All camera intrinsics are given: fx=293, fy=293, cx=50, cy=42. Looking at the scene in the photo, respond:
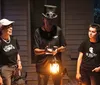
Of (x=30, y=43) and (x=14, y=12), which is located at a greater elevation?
(x=14, y=12)

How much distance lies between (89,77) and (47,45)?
34.7 inches

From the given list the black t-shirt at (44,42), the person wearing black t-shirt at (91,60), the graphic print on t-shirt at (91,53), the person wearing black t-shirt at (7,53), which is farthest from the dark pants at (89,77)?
the person wearing black t-shirt at (7,53)

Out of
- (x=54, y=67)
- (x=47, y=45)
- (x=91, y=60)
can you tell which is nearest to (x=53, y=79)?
(x=54, y=67)

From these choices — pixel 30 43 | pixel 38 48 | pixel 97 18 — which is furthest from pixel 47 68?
pixel 97 18

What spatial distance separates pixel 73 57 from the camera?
8438mm

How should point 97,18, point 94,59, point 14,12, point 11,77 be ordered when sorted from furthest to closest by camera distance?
point 97,18 < point 14,12 < point 11,77 < point 94,59

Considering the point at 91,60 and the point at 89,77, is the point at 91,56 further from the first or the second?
the point at 89,77

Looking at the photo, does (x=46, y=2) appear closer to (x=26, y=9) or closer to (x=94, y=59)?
(x=26, y=9)

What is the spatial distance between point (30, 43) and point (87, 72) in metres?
3.78

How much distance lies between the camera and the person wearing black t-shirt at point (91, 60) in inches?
188

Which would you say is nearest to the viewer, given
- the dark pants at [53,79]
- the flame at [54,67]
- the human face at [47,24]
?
the flame at [54,67]

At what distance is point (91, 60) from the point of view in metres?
4.81

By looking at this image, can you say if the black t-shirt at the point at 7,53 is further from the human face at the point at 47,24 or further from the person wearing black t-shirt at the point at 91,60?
the person wearing black t-shirt at the point at 91,60

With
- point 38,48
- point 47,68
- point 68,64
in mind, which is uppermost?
point 38,48
